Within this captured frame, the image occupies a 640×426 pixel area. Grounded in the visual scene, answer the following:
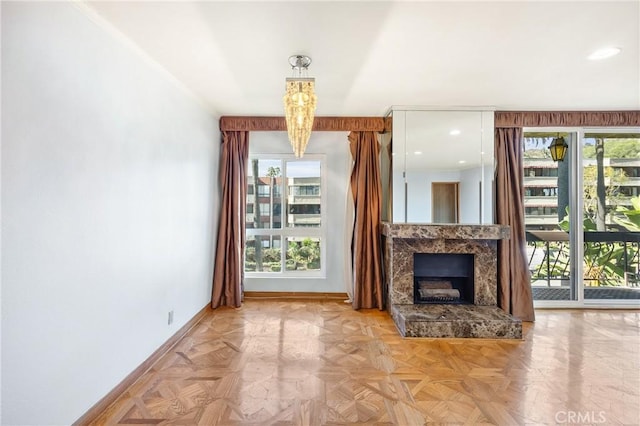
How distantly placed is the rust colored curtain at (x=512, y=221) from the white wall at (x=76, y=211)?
3609mm

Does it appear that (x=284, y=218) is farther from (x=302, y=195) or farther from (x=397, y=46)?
(x=397, y=46)

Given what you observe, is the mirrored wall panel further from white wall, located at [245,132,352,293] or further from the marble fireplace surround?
white wall, located at [245,132,352,293]

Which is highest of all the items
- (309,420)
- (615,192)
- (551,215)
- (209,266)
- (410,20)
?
(410,20)

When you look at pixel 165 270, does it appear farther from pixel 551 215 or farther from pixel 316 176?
pixel 551 215

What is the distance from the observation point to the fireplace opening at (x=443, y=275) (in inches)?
141

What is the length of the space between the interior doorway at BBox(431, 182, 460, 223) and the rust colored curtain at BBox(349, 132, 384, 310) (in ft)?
2.28

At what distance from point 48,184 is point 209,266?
2442 mm

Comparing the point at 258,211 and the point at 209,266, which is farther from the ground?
the point at 258,211

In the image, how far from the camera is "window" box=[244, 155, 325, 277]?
14.2 ft

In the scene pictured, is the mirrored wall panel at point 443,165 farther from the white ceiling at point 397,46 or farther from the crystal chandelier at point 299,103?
the crystal chandelier at point 299,103

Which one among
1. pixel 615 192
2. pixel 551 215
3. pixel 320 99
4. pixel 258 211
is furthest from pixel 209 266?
pixel 615 192

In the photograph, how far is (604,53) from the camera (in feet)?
7.54

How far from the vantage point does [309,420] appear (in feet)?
5.93

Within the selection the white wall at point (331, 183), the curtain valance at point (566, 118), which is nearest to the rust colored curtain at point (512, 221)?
the curtain valance at point (566, 118)
